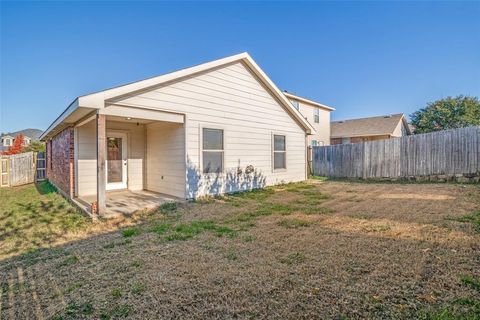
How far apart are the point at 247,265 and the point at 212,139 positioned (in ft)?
18.4

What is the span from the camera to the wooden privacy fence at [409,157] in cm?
984

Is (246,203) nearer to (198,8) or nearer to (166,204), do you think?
(166,204)

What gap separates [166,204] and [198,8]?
886cm

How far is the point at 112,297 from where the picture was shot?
8.05 feet

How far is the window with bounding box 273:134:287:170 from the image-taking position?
34.9 feet

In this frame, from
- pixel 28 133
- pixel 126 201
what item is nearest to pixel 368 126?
pixel 126 201

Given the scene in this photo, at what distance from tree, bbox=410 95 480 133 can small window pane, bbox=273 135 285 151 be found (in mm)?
22314

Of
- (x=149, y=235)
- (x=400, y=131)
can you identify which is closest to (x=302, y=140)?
(x=149, y=235)

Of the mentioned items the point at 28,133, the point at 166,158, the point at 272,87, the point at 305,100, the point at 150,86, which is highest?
the point at 28,133

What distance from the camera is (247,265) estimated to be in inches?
122

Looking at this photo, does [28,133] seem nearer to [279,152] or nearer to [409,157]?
[279,152]

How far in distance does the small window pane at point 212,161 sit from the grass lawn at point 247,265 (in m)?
2.35

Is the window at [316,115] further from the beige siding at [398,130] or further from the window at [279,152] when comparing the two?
the window at [279,152]

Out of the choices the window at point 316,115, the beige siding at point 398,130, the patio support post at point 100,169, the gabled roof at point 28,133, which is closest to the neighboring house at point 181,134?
the patio support post at point 100,169
